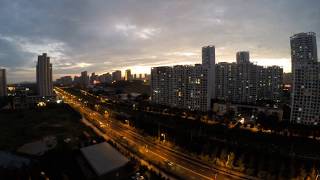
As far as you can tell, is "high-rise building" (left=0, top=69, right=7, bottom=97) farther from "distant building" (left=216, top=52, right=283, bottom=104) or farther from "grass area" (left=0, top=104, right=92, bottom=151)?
"distant building" (left=216, top=52, right=283, bottom=104)

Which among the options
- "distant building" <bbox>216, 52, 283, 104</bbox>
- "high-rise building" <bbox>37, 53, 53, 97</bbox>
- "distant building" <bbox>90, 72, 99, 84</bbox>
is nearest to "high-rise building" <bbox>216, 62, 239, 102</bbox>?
"distant building" <bbox>216, 52, 283, 104</bbox>

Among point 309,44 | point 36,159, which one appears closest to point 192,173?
point 36,159

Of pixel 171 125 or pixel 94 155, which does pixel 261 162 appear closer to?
pixel 94 155

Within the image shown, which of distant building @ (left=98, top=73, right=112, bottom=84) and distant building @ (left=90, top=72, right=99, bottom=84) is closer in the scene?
distant building @ (left=98, top=73, right=112, bottom=84)

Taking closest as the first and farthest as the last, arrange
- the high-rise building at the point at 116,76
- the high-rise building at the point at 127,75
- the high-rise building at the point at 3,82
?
the high-rise building at the point at 3,82 → the high-rise building at the point at 127,75 → the high-rise building at the point at 116,76

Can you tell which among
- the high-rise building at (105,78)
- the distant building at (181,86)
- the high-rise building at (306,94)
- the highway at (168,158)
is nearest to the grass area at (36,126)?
the highway at (168,158)

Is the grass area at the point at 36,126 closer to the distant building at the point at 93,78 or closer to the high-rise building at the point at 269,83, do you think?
the high-rise building at the point at 269,83

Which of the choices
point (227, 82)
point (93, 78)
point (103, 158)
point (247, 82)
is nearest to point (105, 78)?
point (93, 78)
